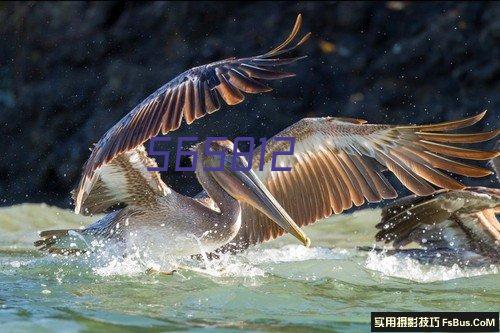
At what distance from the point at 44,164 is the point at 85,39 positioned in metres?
1.69

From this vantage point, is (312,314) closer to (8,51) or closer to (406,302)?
(406,302)

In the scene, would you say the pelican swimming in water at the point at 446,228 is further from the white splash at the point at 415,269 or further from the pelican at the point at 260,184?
the pelican at the point at 260,184

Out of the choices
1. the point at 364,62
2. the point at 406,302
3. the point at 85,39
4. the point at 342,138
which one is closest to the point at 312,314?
the point at 406,302

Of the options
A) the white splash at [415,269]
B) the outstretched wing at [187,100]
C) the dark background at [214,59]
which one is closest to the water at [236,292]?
the white splash at [415,269]

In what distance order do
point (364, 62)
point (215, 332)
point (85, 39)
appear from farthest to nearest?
point (85, 39) → point (364, 62) → point (215, 332)

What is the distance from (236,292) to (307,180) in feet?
5.68

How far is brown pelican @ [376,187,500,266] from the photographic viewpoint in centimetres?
780

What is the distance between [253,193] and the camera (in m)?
6.95

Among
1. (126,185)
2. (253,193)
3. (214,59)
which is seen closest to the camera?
(253,193)

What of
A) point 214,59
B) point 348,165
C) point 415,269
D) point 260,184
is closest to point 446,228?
point 415,269

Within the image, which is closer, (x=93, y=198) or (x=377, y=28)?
(x=93, y=198)

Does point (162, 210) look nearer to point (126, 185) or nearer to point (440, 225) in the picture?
point (126, 185)

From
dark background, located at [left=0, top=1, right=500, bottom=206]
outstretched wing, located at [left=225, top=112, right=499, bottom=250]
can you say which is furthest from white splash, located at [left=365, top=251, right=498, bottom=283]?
dark background, located at [left=0, top=1, right=500, bottom=206]

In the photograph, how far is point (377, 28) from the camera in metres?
12.5
